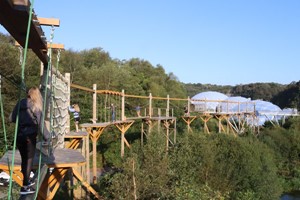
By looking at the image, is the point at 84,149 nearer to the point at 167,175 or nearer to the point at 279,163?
the point at 167,175

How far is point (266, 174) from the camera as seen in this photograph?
19.2 meters

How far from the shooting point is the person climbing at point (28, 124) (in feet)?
11.9

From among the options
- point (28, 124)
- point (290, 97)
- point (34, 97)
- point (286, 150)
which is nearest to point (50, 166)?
point (28, 124)

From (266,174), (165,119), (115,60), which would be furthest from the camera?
(115,60)

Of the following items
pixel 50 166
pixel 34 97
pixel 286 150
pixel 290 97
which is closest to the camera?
pixel 34 97

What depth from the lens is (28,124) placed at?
368 cm

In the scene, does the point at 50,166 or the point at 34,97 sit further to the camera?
the point at 50,166

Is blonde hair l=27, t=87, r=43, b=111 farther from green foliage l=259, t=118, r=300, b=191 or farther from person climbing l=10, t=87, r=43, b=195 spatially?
green foliage l=259, t=118, r=300, b=191

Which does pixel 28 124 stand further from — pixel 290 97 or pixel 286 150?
pixel 290 97

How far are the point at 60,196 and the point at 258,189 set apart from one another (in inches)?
355

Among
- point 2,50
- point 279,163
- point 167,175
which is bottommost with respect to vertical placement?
point 279,163

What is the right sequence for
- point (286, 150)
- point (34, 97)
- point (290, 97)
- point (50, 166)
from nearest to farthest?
1. point (34, 97)
2. point (50, 166)
3. point (286, 150)
4. point (290, 97)

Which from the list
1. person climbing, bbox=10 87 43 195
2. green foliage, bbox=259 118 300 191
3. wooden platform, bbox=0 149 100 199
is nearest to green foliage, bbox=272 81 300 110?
green foliage, bbox=259 118 300 191

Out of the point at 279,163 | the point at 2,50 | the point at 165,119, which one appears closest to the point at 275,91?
the point at 279,163
